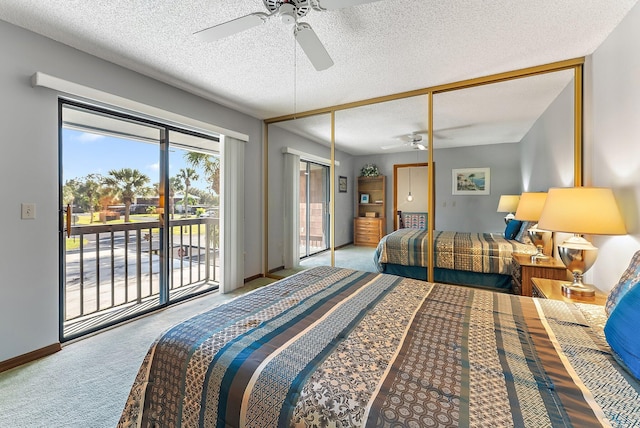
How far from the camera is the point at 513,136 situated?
3.08 metres

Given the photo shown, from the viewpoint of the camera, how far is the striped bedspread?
783 millimetres

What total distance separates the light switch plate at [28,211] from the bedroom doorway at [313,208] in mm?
3091

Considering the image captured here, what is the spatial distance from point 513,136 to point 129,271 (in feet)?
15.4

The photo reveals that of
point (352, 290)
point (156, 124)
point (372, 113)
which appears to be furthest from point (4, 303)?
point (372, 113)

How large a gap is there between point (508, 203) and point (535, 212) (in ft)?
1.34

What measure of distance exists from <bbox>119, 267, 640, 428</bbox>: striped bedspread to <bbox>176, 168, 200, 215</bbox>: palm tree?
2.49 meters

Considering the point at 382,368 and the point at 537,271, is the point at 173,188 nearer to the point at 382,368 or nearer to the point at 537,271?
the point at 382,368

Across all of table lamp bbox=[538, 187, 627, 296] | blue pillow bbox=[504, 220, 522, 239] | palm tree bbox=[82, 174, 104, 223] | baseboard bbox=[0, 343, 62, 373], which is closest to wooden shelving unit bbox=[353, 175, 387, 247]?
blue pillow bbox=[504, 220, 522, 239]

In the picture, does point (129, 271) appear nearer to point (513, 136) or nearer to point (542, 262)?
point (542, 262)

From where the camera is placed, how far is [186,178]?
356 cm

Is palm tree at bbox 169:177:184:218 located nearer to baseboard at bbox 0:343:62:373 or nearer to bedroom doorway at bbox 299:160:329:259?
baseboard at bbox 0:343:62:373

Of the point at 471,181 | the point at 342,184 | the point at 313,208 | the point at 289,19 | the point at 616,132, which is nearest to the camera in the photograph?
the point at 289,19

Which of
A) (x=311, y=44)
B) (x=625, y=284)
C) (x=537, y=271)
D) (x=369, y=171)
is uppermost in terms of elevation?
(x=311, y=44)

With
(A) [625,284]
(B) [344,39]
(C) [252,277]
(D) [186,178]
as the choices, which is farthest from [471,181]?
(D) [186,178]
